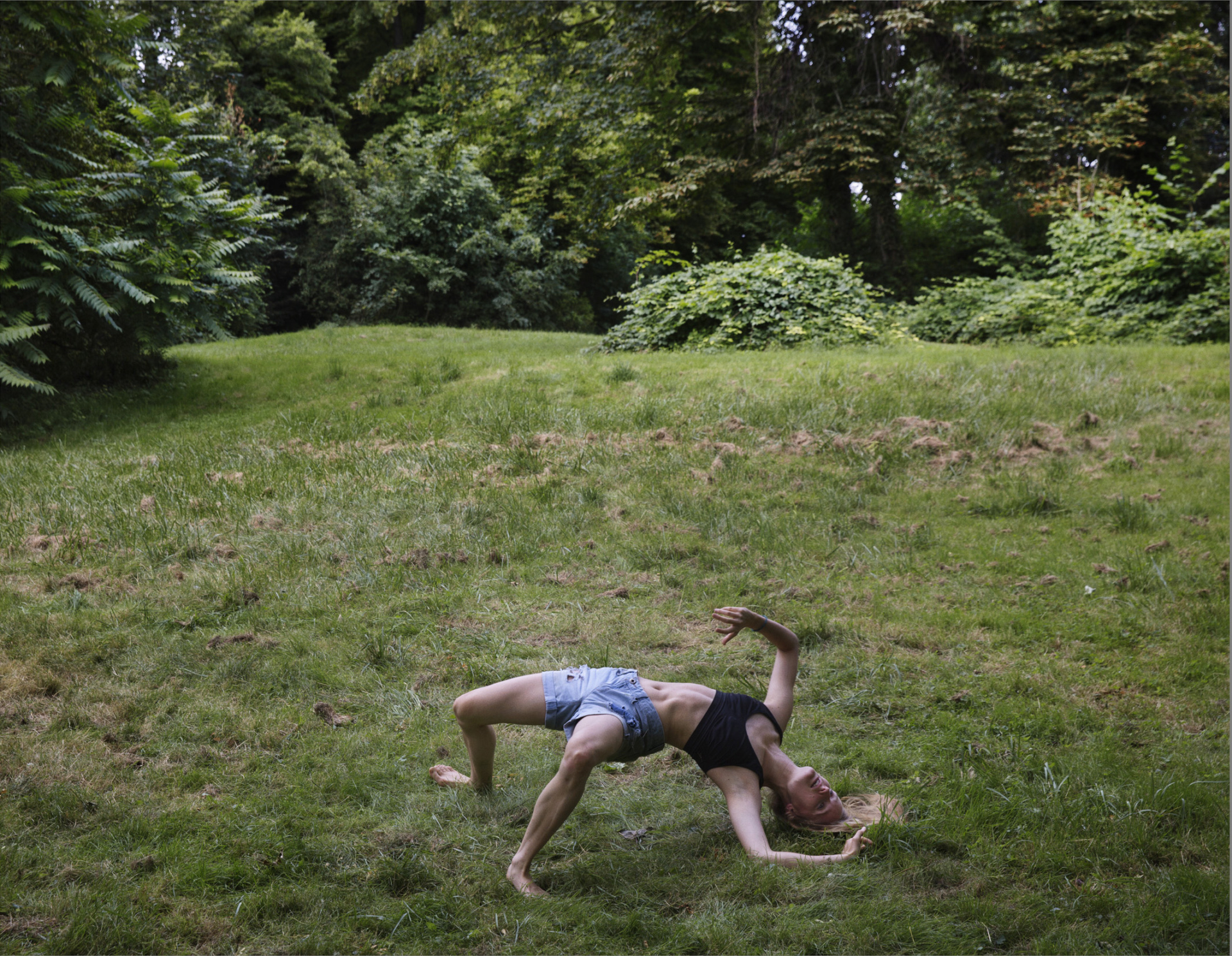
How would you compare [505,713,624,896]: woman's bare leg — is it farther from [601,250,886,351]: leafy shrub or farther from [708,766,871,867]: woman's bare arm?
[601,250,886,351]: leafy shrub

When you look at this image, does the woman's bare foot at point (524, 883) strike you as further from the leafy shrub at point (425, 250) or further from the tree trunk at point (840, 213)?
the leafy shrub at point (425, 250)

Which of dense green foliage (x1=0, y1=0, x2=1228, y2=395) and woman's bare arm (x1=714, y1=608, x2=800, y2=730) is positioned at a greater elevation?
dense green foliage (x1=0, y1=0, x2=1228, y2=395)

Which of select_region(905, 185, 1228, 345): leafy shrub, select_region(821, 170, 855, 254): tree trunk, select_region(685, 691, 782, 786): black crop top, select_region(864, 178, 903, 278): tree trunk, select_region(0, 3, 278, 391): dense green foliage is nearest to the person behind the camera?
select_region(685, 691, 782, 786): black crop top

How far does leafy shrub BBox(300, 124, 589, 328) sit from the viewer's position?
848 inches

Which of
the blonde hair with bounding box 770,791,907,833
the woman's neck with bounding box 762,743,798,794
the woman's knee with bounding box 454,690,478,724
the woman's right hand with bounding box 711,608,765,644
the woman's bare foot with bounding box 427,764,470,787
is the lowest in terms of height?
the blonde hair with bounding box 770,791,907,833

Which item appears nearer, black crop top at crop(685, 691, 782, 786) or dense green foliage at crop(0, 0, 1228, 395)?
black crop top at crop(685, 691, 782, 786)

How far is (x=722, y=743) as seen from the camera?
12.1 ft

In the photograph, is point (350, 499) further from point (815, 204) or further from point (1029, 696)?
point (815, 204)

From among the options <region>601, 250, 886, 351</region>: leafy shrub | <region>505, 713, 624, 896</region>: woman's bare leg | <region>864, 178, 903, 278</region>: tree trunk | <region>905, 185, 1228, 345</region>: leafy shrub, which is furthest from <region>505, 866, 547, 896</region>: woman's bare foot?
<region>864, 178, 903, 278</region>: tree trunk

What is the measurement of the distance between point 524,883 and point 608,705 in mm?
739

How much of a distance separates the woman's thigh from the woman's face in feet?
3.68

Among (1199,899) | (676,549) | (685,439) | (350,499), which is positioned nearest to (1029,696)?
(1199,899)

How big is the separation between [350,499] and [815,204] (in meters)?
17.7

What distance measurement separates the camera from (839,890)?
3.39 m
